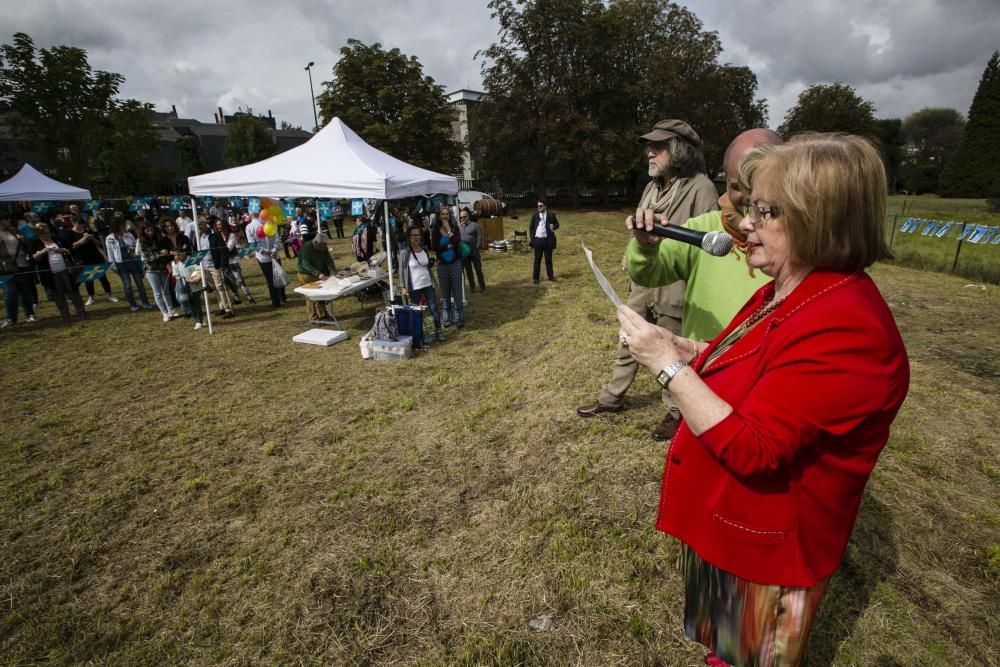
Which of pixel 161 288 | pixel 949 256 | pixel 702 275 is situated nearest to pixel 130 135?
pixel 161 288

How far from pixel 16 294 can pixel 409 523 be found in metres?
10.1

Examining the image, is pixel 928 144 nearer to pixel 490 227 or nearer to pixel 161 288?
pixel 490 227

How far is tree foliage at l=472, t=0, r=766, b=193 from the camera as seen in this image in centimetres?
2816

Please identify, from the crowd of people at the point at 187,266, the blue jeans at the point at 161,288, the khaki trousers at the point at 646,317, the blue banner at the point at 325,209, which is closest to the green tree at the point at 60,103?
the blue banner at the point at 325,209

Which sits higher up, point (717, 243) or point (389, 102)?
point (389, 102)

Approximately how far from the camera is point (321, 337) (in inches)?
295

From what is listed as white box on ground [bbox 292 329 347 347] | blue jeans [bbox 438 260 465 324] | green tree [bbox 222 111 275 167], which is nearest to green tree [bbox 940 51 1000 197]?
blue jeans [bbox 438 260 465 324]

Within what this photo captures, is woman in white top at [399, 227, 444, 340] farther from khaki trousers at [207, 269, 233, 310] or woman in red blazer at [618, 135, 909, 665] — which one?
woman in red blazer at [618, 135, 909, 665]

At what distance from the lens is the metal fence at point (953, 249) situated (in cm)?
994

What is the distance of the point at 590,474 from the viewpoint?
11.9 feet

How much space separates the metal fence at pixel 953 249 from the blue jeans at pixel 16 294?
17.4m

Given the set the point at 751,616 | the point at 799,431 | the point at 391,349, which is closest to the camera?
the point at 799,431

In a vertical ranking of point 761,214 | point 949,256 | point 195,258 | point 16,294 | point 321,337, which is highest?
point 761,214

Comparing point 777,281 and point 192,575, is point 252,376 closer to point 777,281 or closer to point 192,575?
point 192,575
